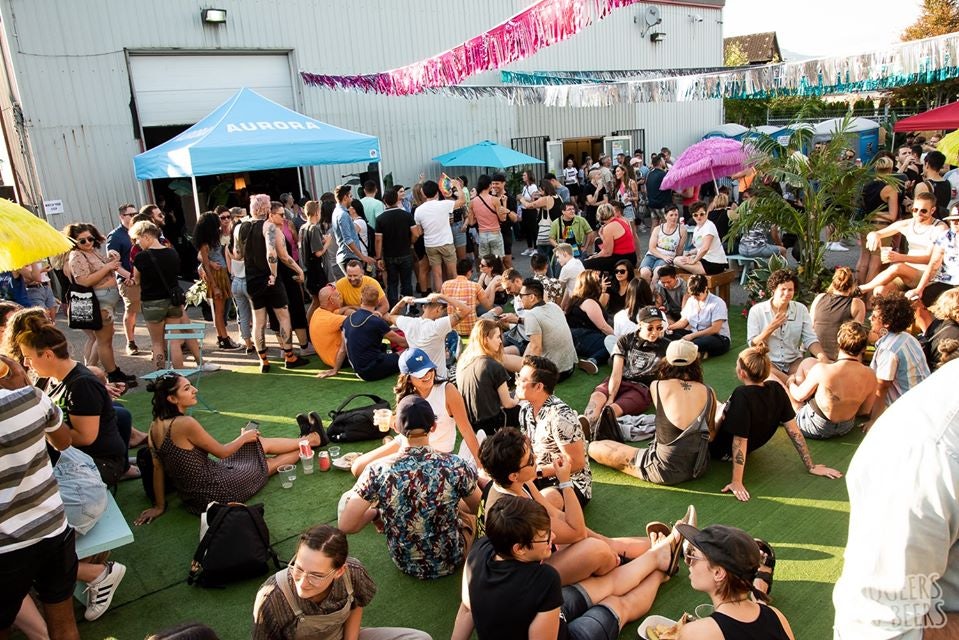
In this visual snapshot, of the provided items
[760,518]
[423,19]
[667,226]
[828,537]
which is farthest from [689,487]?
[423,19]

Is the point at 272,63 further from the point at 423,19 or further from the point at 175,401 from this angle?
the point at 175,401

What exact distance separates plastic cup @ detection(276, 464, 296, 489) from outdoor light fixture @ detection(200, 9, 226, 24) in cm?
997

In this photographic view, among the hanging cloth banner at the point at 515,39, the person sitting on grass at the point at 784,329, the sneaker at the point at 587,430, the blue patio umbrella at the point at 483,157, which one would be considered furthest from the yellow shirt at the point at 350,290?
the blue patio umbrella at the point at 483,157

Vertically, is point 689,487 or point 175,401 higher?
point 175,401

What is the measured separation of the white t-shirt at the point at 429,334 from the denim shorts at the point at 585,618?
120 inches

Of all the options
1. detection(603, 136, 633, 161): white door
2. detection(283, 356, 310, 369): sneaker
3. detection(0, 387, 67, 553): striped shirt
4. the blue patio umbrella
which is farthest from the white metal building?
detection(0, 387, 67, 553): striped shirt

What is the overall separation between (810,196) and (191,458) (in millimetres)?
7465

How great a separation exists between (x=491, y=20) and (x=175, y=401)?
46.9 feet

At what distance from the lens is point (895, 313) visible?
505 cm

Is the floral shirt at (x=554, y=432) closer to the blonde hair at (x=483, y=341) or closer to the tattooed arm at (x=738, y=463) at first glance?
the blonde hair at (x=483, y=341)

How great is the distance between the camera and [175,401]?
14.7 ft

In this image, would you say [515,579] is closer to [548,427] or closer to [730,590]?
[730,590]

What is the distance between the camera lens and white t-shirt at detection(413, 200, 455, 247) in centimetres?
978

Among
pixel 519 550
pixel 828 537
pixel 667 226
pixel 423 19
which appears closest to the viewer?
pixel 519 550
